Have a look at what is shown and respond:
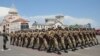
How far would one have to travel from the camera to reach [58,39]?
16.3 meters

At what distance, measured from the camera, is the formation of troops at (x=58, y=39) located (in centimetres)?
1620

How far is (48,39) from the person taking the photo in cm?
1655

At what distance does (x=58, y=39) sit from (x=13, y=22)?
6983 cm

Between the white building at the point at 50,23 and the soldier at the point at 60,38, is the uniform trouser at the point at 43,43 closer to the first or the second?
the soldier at the point at 60,38

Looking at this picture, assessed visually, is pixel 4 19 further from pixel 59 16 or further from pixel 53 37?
pixel 53 37

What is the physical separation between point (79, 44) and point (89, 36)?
142 centimetres

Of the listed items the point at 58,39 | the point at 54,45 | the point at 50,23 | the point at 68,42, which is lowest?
the point at 54,45

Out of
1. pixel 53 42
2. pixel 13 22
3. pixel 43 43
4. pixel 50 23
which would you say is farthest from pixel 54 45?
pixel 50 23

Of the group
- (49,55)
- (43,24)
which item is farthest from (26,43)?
(43,24)

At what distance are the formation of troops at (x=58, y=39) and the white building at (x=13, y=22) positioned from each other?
58.8 meters

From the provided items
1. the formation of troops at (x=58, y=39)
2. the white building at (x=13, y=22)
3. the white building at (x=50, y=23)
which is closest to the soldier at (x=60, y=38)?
the formation of troops at (x=58, y=39)

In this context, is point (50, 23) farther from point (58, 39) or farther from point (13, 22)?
point (58, 39)

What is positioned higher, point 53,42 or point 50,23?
point 50,23

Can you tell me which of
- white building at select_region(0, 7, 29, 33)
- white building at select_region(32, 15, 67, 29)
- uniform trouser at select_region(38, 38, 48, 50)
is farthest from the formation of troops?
white building at select_region(32, 15, 67, 29)
